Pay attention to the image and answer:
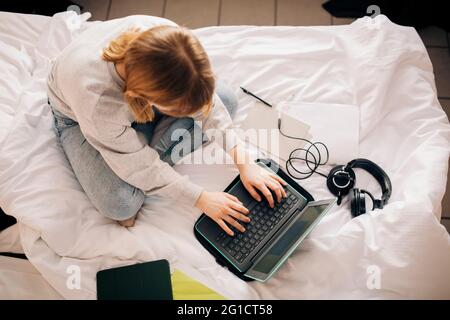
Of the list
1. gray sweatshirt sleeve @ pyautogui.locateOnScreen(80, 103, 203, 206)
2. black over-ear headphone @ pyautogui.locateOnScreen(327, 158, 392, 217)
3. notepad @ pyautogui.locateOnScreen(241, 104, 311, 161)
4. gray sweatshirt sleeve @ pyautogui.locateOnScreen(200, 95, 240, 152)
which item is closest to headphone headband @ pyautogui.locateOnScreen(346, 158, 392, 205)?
black over-ear headphone @ pyautogui.locateOnScreen(327, 158, 392, 217)

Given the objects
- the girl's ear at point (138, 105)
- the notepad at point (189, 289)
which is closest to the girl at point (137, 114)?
the girl's ear at point (138, 105)

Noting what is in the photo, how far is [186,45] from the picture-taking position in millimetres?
682

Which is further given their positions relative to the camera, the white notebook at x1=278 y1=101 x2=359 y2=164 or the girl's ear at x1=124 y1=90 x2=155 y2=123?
the white notebook at x1=278 y1=101 x2=359 y2=164

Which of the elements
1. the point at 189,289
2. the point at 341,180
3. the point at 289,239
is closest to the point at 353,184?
the point at 341,180

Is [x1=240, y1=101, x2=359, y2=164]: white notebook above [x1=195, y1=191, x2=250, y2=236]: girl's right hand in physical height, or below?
above

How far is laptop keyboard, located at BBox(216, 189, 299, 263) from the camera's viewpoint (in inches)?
36.1

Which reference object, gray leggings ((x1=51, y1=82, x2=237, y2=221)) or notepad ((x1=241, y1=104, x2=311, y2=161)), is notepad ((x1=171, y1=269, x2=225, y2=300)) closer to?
gray leggings ((x1=51, y1=82, x2=237, y2=221))

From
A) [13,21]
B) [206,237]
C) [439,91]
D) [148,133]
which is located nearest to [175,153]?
[148,133]

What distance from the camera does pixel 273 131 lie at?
1.09 m

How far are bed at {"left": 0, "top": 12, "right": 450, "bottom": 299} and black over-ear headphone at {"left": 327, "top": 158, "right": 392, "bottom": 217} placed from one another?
27mm

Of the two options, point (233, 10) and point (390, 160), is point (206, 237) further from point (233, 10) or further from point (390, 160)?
point (233, 10)

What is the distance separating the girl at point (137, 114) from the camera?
2.25 feet

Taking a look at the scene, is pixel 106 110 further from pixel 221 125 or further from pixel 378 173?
pixel 378 173

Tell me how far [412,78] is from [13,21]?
121cm
